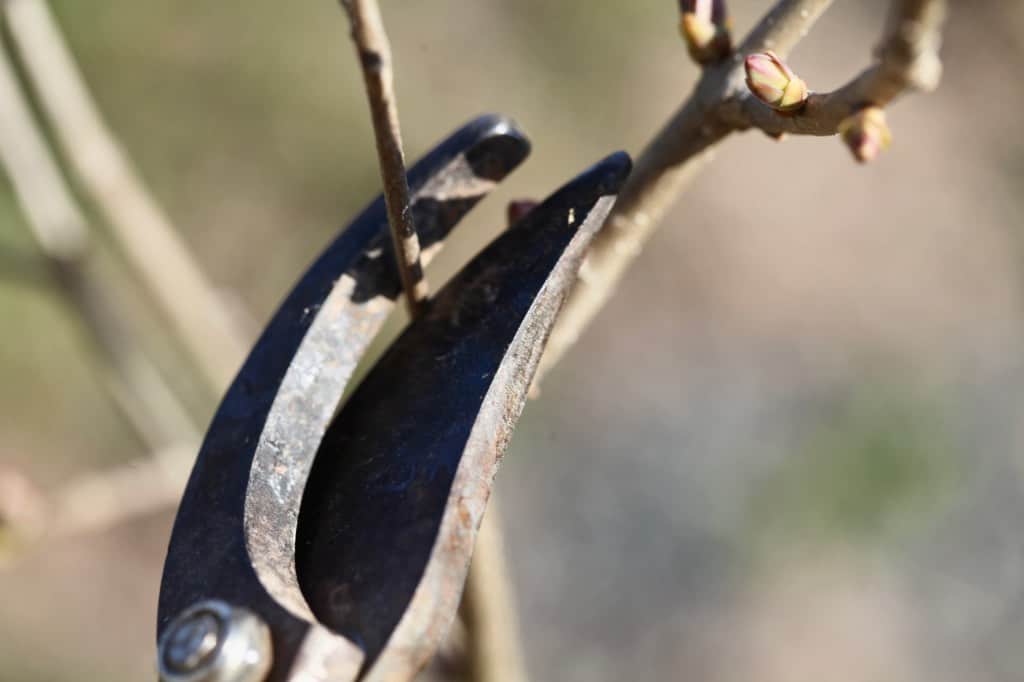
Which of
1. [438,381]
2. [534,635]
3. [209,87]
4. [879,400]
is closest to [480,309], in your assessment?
[438,381]

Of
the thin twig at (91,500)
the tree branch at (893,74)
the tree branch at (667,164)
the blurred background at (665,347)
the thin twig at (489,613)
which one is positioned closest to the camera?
the tree branch at (893,74)

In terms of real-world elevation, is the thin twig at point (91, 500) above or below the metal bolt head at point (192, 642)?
below

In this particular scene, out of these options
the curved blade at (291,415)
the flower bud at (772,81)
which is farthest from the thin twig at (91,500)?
the flower bud at (772,81)

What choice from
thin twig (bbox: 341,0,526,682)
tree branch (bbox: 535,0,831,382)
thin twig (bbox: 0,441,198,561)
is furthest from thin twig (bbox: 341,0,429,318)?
thin twig (bbox: 0,441,198,561)

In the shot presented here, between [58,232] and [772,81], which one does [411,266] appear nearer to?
[772,81]

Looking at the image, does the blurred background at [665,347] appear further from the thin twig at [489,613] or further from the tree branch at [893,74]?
the tree branch at [893,74]

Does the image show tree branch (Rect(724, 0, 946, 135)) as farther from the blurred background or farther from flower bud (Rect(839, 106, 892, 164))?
the blurred background
